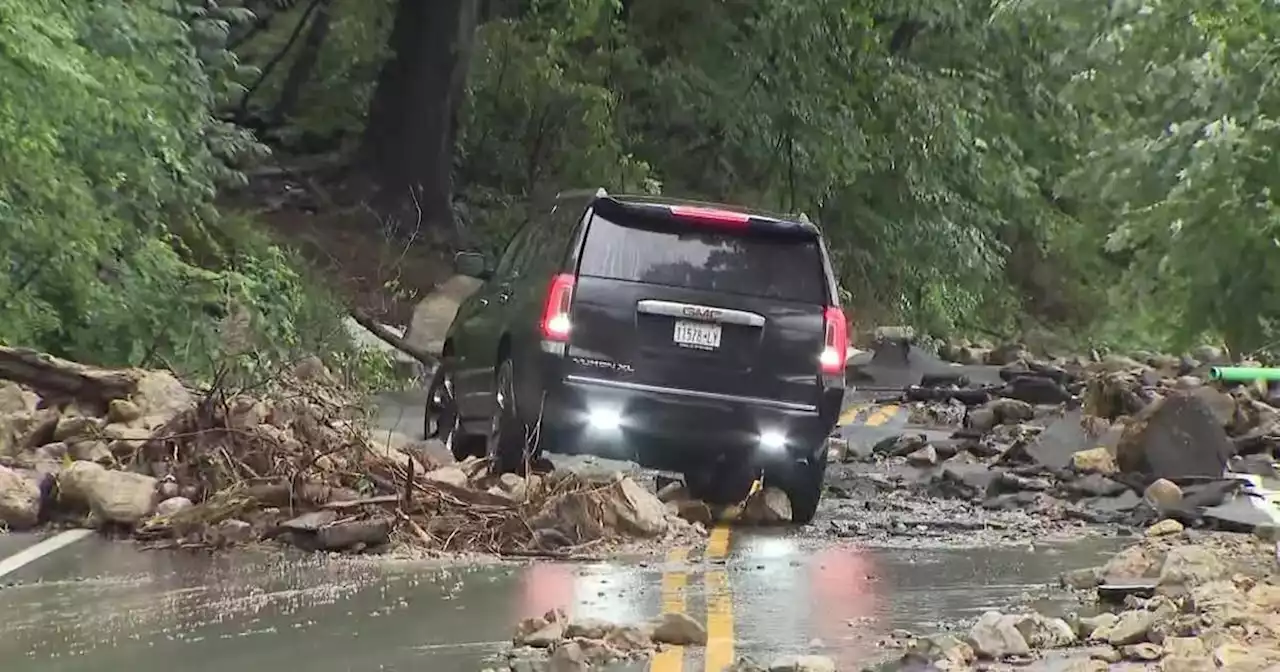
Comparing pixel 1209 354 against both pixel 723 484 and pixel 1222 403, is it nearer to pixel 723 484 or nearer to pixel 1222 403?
pixel 1222 403

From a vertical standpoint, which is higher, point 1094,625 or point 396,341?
point 396,341

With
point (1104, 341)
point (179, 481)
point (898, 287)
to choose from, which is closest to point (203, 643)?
point (179, 481)

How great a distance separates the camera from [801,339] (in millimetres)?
11531

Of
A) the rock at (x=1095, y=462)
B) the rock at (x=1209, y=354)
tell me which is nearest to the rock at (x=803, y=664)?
the rock at (x=1095, y=462)

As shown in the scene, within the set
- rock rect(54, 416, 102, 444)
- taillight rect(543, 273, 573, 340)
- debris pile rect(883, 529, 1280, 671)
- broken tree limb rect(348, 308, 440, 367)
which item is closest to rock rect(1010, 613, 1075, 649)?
debris pile rect(883, 529, 1280, 671)

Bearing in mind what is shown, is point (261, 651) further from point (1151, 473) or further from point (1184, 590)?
point (1151, 473)

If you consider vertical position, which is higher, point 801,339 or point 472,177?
point 472,177

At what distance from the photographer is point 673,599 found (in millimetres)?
8734

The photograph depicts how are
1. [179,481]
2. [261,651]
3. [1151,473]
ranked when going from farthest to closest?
[1151,473], [179,481], [261,651]

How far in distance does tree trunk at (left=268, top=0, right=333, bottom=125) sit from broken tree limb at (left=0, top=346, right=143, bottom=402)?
57.0 feet

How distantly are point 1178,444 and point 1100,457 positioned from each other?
0.82m

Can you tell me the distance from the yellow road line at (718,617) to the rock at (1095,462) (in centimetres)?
419

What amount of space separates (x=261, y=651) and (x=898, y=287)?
95.4ft

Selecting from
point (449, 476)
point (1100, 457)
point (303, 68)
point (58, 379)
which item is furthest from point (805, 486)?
point (303, 68)
